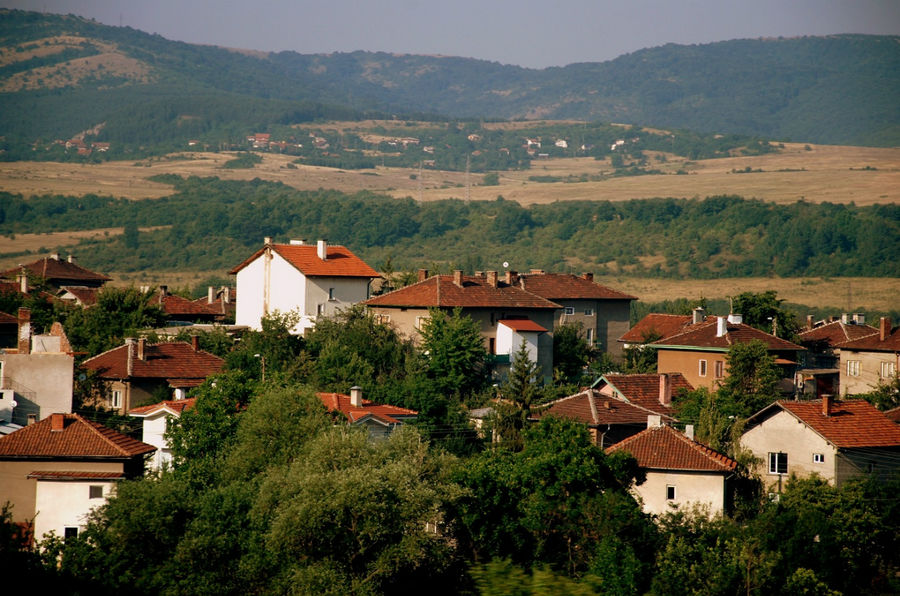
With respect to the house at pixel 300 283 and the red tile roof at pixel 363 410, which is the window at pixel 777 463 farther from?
the house at pixel 300 283

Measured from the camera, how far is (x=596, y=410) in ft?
159

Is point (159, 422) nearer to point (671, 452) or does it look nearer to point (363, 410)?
point (363, 410)

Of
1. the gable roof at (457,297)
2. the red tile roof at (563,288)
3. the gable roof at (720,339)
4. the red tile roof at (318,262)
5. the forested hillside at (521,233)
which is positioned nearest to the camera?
the gable roof at (720,339)

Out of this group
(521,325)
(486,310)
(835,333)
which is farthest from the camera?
(835,333)

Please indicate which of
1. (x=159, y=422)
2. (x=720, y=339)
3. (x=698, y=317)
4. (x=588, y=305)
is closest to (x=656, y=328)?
(x=698, y=317)

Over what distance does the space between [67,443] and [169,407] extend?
7.74 m

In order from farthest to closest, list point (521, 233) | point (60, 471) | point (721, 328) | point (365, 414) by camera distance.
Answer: point (521, 233) → point (721, 328) → point (365, 414) → point (60, 471)

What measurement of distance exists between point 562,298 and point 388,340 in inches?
578

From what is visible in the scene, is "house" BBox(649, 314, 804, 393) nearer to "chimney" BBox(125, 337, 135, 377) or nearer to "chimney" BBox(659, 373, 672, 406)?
"chimney" BBox(659, 373, 672, 406)

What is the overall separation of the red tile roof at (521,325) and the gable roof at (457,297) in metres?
0.89

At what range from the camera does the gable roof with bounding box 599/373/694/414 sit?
52312 mm

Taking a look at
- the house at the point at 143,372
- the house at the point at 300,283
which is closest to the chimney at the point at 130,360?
the house at the point at 143,372

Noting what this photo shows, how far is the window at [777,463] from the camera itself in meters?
45.8

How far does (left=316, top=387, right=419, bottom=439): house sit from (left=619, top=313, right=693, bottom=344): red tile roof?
22.5 meters
